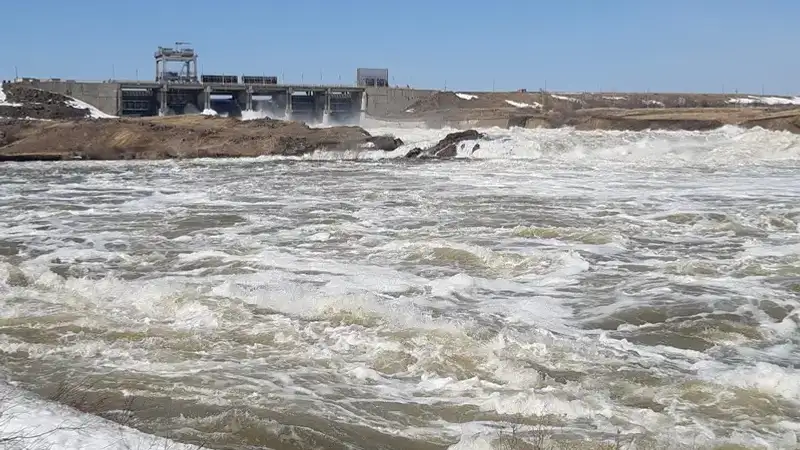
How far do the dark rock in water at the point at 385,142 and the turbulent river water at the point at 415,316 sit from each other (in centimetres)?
1648

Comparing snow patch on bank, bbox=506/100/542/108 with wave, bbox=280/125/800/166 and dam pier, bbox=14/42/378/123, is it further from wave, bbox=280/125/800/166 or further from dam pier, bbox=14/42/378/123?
wave, bbox=280/125/800/166

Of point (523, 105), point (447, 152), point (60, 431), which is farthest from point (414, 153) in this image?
point (523, 105)

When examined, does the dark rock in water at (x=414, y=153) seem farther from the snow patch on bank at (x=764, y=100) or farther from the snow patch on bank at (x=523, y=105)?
the snow patch on bank at (x=764, y=100)

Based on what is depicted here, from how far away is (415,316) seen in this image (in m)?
7.41

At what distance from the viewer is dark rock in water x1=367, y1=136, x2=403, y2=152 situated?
33469mm

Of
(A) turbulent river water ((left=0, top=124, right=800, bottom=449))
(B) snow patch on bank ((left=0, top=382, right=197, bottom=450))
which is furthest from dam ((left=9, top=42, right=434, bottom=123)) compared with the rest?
(B) snow patch on bank ((left=0, top=382, right=197, bottom=450))

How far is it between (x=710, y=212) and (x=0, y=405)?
13493mm

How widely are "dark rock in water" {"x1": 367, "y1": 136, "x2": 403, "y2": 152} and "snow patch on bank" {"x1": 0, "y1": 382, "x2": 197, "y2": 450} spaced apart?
29464 millimetres

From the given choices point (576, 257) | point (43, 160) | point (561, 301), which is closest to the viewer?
point (561, 301)

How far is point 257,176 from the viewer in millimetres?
24406

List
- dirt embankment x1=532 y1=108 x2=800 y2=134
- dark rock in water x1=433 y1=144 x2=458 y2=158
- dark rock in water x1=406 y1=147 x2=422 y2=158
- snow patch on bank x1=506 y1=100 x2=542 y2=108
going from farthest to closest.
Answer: snow patch on bank x1=506 y1=100 x2=542 y2=108
dirt embankment x1=532 y1=108 x2=800 y2=134
dark rock in water x1=433 y1=144 x2=458 y2=158
dark rock in water x1=406 y1=147 x2=422 y2=158

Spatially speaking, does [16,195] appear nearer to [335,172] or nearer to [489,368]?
[335,172]

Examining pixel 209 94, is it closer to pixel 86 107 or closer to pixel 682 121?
pixel 86 107

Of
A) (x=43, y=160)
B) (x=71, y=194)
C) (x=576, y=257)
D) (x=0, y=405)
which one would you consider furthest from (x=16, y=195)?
(x=0, y=405)
